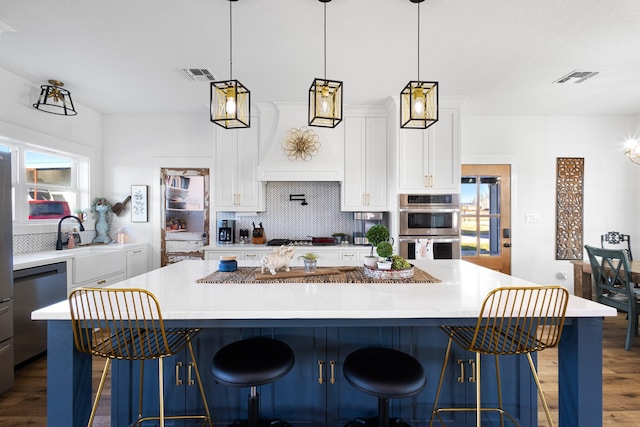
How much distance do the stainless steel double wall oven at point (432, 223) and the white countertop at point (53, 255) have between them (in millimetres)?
3504

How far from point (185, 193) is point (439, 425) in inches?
161

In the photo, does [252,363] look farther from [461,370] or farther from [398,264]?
[461,370]

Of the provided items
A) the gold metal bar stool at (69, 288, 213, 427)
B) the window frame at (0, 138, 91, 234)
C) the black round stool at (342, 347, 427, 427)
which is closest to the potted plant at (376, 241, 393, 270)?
the black round stool at (342, 347, 427, 427)

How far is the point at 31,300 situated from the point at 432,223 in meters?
4.03

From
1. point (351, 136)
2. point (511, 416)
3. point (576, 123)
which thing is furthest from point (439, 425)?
point (576, 123)

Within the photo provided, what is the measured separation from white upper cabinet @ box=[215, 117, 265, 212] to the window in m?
1.83

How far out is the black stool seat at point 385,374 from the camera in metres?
1.37

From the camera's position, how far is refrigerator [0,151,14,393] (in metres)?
2.35

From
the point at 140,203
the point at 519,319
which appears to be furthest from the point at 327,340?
the point at 140,203

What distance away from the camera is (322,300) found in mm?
1535

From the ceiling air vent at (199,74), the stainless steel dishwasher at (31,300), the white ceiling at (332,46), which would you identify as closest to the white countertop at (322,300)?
the stainless steel dishwasher at (31,300)

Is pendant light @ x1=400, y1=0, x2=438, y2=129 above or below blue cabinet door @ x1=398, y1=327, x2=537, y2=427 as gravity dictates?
above

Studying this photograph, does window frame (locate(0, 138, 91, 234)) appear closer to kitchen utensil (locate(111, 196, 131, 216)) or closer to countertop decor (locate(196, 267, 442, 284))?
kitchen utensil (locate(111, 196, 131, 216))

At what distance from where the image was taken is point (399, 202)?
13.0 ft
